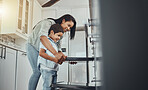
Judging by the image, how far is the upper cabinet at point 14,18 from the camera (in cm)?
244

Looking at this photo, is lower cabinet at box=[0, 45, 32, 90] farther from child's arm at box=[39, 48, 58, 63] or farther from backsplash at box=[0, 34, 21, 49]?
child's arm at box=[39, 48, 58, 63]

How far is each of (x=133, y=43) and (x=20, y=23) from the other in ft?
8.94

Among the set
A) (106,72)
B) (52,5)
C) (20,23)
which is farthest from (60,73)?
(106,72)

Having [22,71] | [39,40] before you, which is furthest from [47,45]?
[22,71]

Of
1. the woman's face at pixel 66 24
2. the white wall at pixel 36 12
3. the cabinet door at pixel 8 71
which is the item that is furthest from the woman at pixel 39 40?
the white wall at pixel 36 12

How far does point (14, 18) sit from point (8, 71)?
84 cm

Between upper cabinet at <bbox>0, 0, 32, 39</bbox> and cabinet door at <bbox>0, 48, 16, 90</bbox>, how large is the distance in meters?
0.38

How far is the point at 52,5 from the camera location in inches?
136

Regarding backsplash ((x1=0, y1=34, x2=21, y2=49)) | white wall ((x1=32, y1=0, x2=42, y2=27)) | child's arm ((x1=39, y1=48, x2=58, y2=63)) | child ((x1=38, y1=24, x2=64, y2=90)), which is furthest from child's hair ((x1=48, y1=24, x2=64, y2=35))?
white wall ((x1=32, y1=0, x2=42, y2=27))

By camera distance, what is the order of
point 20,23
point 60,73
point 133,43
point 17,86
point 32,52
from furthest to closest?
point 60,73, point 20,23, point 17,86, point 32,52, point 133,43

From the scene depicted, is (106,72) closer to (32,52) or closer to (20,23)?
(32,52)

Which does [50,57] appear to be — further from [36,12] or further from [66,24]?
[36,12]

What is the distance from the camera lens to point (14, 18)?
98.0 inches

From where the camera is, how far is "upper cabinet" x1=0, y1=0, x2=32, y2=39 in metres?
2.44
